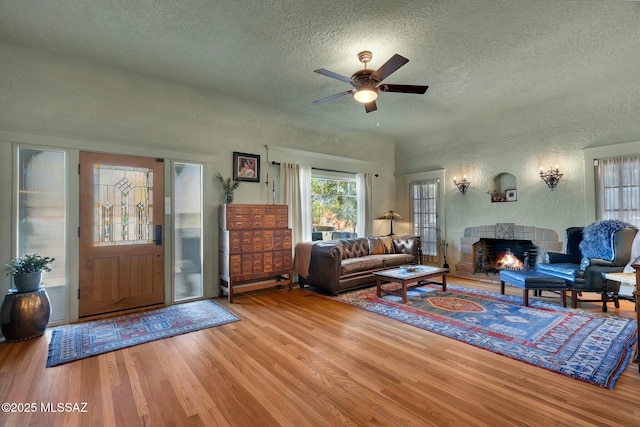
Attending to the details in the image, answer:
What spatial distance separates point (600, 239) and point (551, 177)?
1420 millimetres

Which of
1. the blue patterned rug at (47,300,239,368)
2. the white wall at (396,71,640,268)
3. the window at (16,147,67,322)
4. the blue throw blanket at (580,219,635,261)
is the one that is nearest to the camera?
the blue patterned rug at (47,300,239,368)

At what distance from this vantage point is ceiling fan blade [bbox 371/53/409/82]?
2.74 metres

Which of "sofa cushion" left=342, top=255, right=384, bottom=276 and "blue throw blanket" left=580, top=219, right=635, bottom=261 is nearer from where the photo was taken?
"blue throw blanket" left=580, top=219, right=635, bottom=261

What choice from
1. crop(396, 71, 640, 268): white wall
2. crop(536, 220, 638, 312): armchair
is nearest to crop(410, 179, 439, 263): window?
crop(396, 71, 640, 268): white wall

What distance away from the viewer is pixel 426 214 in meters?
7.03

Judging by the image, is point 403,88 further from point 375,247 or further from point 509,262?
point 509,262

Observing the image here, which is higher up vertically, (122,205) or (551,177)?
(551,177)

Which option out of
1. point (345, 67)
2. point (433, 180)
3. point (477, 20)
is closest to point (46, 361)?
point (345, 67)

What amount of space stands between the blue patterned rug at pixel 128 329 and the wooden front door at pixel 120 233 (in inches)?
13.2

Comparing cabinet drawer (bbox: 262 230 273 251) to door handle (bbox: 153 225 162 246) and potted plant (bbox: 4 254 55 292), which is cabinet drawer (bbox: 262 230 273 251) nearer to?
door handle (bbox: 153 225 162 246)

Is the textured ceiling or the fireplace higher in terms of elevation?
the textured ceiling

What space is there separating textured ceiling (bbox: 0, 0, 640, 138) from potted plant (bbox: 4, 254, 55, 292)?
2378 mm

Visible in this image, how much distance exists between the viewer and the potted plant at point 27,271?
10.3ft

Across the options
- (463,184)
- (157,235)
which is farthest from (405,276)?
(157,235)
